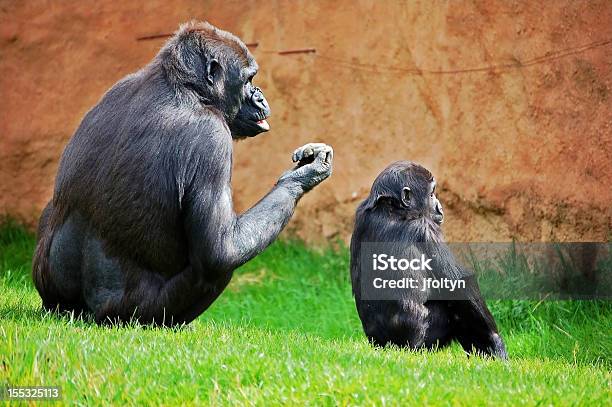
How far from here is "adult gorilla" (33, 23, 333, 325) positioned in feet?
17.4

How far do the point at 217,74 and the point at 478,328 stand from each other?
2360 mm

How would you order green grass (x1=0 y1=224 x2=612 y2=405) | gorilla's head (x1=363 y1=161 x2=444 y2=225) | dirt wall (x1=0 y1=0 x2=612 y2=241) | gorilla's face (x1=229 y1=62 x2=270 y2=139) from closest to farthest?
green grass (x1=0 y1=224 x2=612 y2=405)
gorilla's face (x1=229 y1=62 x2=270 y2=139)
gorilla's head (x1=363 y1=161 x2=444 y2=225)
dirt wall (x1=0 y1=0 x2=612 y2=241)

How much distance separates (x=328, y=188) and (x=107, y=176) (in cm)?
470

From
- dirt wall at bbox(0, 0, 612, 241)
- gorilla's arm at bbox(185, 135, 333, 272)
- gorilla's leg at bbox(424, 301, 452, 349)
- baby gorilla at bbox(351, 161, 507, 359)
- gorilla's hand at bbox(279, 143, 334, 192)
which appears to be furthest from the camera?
dirt wall at bbox(0, 0, 612, 241)

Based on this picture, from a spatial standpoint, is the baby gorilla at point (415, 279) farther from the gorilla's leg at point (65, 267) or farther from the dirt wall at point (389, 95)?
the dirt wall at point (389, 95)

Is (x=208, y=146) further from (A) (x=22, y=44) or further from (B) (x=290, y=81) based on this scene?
(A) (x=22, y=44)

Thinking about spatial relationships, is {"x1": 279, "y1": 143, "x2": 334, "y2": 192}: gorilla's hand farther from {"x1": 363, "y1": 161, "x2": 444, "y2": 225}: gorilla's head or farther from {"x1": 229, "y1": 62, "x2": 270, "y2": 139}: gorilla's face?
{"x1": 363, "y1": 161, "x2": 444, "y2": 225}: gorilla's head

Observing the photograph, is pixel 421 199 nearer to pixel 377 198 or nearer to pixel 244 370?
pixel 377 198

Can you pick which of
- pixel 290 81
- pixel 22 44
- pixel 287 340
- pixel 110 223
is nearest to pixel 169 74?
pixel 110 223

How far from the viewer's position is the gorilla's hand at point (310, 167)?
5.83 metres

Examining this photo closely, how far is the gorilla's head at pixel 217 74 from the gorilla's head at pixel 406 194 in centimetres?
93

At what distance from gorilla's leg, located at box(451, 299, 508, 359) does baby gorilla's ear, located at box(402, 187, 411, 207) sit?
715 millimetres

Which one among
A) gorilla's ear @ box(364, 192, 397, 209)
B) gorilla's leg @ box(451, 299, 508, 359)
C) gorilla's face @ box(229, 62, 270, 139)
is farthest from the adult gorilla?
gorilla's leg @ box(451, 299, 508, 359)

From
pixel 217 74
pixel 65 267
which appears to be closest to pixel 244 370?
pixel 65 267
